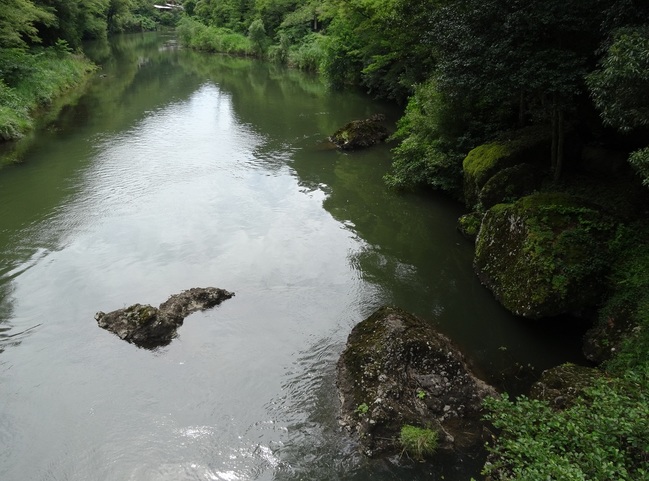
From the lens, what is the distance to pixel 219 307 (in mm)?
10656

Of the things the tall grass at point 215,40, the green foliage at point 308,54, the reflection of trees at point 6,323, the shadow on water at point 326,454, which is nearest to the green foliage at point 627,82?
the shadow on water at point 326,454

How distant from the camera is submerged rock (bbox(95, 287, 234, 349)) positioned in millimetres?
9570

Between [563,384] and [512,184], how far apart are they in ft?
22.2

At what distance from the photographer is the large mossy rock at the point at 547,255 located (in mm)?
9047

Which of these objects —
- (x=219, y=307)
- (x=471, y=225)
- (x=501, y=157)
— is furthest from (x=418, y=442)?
(x=501, y=157)

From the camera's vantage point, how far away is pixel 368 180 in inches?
722

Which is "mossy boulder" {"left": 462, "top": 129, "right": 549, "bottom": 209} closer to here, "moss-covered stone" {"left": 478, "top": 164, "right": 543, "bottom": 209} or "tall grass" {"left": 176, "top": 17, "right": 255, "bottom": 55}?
"moss-covered stone" {"left": 478, "top": 164, "right": 543, "bottom": 209}

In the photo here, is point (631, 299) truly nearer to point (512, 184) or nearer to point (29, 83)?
point (512, 184)

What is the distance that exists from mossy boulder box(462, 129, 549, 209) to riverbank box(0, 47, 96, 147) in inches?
799

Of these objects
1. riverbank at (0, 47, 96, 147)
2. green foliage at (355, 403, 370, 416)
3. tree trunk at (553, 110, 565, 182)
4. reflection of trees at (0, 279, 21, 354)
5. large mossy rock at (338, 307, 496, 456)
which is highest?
tree trunk at (553, 110, 565, 182)

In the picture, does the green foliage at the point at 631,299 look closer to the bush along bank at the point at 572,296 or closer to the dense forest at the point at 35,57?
the bush along bank at the point at 572,296

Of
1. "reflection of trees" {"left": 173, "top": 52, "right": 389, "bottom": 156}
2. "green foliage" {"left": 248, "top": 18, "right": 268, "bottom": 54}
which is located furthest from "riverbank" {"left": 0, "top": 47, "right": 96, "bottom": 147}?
"green foliage" {"left": 248, "top": 18, "right": 268, "bottom": 54}

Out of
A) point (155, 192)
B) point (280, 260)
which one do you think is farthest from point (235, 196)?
point (280, 260)

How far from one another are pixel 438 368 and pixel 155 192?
12584 millimetres
